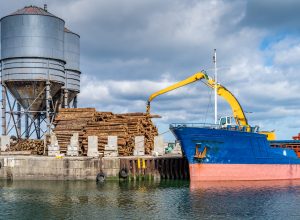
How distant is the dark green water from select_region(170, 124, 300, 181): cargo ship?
113 centimetres

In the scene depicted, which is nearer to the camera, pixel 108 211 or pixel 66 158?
pixel 108 211

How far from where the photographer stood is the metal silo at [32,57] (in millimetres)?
47938

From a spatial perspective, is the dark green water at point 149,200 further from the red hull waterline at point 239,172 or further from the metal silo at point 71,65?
the metal silo at point 71,65

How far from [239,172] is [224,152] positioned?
230 cm

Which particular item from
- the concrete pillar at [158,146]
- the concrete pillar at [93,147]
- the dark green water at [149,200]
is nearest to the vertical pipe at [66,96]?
the concrete pillar at [93,147]

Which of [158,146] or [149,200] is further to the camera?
[158,146]

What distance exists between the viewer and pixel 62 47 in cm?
5047

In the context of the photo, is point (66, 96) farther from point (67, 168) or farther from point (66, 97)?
point (67, 168)

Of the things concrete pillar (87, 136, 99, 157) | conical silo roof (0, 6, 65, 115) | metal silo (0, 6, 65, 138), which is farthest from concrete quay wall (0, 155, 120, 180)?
conical silo roof (0, 6, 65, 115)

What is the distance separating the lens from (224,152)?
3522 cm

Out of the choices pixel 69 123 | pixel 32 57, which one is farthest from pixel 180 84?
pixel 32 57

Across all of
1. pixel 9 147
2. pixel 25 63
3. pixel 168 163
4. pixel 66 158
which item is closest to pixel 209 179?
pixel 168 163

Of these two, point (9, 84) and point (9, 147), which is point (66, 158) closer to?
point (9, 147)

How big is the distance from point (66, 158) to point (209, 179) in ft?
41.2
